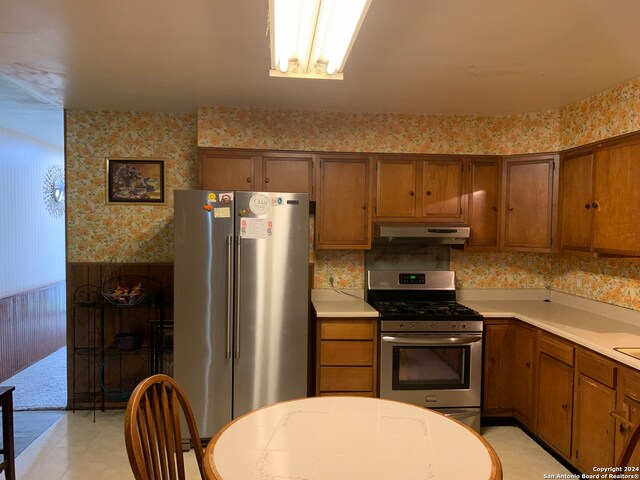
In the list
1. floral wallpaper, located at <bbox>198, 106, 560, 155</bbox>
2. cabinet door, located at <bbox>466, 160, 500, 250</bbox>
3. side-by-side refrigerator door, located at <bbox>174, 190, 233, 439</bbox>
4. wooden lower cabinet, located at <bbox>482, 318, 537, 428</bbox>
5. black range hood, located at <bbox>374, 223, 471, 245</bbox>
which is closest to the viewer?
side-by-side refrigerator door, located at <bbox>174, 190, 233, 439</bbox>

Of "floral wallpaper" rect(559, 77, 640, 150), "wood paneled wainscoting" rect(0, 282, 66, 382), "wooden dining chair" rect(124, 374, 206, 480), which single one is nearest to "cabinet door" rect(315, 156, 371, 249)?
"floral wallpaper" rect(559, 77, 640, 150)

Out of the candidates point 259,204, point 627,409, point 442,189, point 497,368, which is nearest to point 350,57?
point 259,204

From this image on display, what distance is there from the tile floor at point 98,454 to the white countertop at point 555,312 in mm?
885

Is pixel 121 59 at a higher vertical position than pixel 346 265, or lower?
higher

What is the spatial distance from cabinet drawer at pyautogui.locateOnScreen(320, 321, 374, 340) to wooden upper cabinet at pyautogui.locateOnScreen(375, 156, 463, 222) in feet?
3.08

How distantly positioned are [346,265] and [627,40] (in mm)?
2421

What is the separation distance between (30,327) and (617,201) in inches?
222

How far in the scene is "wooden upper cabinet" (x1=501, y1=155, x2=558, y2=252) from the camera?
3.35m

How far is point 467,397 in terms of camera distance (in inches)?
121

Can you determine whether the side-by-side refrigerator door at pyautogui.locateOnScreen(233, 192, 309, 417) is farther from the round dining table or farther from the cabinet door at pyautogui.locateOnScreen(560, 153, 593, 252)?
the cabinet door at pyautogui.locateOnScreen(560, 153, 593, 252)

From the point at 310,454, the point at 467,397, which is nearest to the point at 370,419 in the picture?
the point at 310,454

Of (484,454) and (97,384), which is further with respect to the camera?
(97,384)

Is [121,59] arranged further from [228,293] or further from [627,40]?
[627,40]

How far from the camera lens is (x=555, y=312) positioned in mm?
3209
